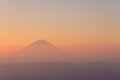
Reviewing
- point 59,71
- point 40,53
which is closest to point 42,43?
point 40,53

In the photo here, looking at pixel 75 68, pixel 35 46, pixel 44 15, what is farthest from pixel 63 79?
pixel 44 15

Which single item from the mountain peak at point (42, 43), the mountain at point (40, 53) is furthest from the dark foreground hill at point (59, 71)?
the mountain peak at point (42, 43)

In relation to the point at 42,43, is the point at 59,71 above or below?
below

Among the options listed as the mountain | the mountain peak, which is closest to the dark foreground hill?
the mountain

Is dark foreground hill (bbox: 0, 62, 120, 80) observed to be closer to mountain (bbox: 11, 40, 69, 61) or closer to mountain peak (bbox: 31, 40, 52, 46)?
mountain (bbox: 11, 40, 69, 61)

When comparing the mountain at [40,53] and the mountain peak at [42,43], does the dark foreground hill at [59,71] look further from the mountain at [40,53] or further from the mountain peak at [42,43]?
the mountain peak at [42,43]

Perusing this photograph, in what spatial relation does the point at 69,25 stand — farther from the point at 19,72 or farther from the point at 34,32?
the point at 19,72

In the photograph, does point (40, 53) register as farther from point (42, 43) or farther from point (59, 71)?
point (59, 71)
